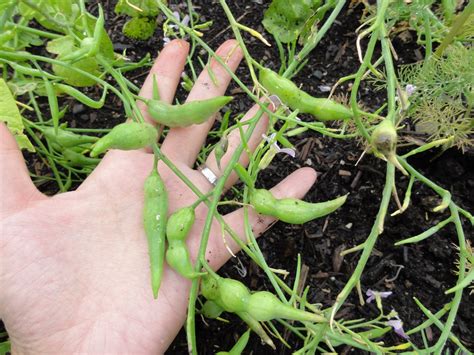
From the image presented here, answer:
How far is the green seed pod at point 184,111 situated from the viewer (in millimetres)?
1171

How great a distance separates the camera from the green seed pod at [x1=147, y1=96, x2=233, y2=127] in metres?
1.17

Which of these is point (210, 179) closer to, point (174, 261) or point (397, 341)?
point (174, 261)

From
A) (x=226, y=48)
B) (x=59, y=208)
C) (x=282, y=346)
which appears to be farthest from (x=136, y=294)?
(x=226, y=48)

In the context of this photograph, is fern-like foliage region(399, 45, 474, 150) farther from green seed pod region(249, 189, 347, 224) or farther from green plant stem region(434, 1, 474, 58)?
green seed pod region(249, 189, 347, 224)

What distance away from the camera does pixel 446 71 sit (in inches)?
52.8

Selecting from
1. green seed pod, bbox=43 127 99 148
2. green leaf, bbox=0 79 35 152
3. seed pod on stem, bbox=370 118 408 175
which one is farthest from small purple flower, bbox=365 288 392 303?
green leaf, bbox=0 79 35 152

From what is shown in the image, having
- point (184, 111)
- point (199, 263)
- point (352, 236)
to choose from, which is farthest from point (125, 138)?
point (352, 236)

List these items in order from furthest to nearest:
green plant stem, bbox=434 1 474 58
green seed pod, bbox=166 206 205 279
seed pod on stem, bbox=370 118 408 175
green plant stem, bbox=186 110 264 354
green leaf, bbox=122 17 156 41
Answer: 1. green leaf, bbox=122 17 156 41
2. green plant stem, bbox=434 1 474 58
3. green seed pod, bbox=166 206 205 279
4. green plant stem, bbox=186 110 264 354
5. seed pod on stem, bbox=370 118 408 175

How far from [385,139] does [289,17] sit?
79 cm

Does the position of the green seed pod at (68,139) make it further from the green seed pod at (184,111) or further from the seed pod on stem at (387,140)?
the seed pod on stem at (387,140)

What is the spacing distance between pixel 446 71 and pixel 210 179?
0.65m

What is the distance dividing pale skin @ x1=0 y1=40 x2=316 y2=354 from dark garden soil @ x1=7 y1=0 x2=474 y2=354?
0.27 m

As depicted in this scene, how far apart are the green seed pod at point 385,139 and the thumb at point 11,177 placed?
30.6 inches

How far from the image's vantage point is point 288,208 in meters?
1.15
